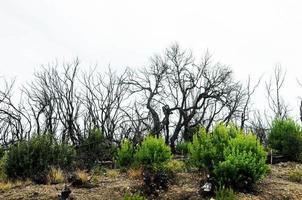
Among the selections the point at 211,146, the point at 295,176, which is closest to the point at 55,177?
the point at 211,146

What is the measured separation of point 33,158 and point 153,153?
383 cm

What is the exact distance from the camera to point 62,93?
115 feet

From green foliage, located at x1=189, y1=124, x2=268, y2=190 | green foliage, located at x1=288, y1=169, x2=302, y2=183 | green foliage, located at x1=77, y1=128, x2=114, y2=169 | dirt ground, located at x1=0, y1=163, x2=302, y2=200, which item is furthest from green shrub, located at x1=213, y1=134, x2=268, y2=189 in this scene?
green foliage, located at x1=77, y1=128, x2=114, y2=169

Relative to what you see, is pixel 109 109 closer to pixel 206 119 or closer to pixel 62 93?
pixel 62 93

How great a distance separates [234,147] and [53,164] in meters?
6.39

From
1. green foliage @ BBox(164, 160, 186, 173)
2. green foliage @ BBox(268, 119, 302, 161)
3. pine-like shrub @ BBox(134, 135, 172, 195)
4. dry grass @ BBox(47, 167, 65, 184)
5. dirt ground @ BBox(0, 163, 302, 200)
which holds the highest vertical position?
green foliage @ BBox(268, 119, 302, 161)

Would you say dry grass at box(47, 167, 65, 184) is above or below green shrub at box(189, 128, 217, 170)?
below

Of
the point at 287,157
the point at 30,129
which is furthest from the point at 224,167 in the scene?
the point at 30,129

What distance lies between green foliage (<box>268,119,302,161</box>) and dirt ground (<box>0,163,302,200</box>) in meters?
2.77

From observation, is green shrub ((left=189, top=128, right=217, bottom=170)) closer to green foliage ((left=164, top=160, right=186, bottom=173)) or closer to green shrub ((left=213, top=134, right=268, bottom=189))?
green shrub ((left=213, top=134, right=268, bottom=189))

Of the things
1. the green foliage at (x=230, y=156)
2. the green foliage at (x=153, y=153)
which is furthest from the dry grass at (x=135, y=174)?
the green foliage at (x=230, y=156)

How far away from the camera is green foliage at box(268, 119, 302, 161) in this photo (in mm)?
15188

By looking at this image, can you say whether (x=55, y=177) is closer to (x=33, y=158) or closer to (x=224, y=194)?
(x=33, y=158)

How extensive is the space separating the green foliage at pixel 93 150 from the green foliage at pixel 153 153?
12.6 feet
